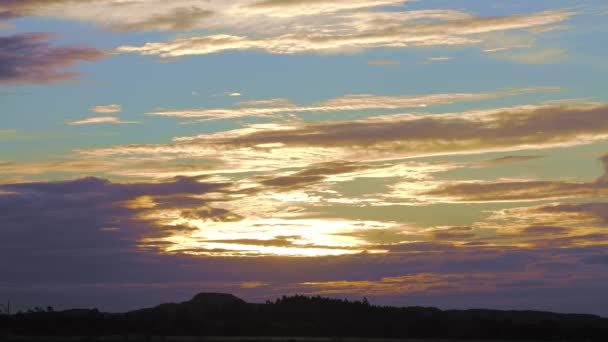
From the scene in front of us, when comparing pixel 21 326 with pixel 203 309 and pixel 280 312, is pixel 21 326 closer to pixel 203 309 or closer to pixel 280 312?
pixel 203 309

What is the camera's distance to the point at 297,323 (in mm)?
91500

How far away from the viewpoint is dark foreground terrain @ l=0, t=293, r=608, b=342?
3351 inches

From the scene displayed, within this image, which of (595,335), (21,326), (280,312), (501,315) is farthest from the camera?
(501,315)

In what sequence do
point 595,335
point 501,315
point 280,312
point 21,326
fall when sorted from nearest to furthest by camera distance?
point 595,335 < point 21,326 < point 280,312 < point 501,315

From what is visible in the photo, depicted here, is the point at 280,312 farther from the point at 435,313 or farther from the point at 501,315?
the point at 501,315

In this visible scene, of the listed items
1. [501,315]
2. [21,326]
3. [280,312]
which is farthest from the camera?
[501,315]

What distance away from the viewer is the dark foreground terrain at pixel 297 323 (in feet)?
279

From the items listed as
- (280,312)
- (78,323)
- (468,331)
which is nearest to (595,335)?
(468,331)

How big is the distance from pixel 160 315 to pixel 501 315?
Result: 37339 mm

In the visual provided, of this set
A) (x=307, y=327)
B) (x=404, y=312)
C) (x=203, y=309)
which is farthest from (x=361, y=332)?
(x=203, y=309)

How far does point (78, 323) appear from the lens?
91.1 meters

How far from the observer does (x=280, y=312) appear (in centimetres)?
9775

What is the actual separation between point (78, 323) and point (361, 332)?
26.0m

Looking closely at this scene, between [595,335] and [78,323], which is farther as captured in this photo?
[78,323]
